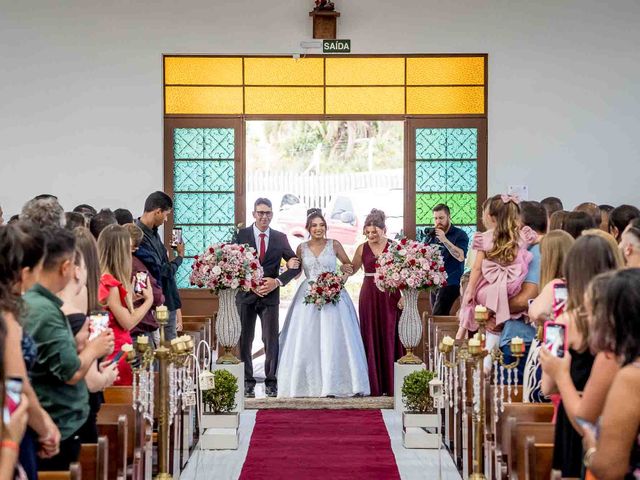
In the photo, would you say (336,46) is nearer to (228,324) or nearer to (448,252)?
(448,252)

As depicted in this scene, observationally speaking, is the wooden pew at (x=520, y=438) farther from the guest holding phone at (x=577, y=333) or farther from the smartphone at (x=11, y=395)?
the smartphone at (x=11, y=395)

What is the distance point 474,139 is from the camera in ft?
40.2

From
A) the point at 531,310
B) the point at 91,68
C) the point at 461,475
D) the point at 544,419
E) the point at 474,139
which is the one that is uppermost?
the point at 91,68

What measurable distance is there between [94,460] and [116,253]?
195 centimetres

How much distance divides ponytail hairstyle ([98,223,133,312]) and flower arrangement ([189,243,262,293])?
9.85 ft

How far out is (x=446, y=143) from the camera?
40.4 feet

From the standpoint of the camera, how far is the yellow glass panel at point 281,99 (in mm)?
12227

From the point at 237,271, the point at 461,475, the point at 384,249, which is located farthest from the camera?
the point at 384,249

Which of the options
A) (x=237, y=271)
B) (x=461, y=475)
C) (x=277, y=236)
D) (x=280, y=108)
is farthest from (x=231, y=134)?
(x=461, y=475)

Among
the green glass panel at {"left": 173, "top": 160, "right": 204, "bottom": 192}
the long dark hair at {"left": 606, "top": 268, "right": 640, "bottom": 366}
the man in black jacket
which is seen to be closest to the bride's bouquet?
the man in black jacket

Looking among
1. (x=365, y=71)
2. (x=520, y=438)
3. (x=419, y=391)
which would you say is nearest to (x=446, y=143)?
(x=365, y=71)

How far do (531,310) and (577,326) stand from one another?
117 centimetres

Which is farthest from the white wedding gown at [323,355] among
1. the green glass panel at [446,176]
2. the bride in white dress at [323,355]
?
the green glass panel at [446,176]

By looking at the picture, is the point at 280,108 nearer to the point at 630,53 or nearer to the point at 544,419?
the point at 630,53
